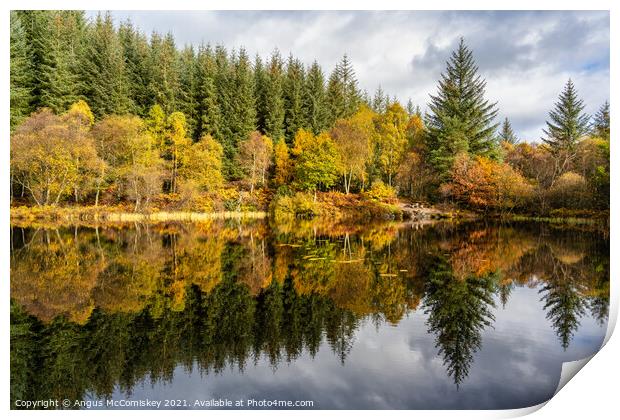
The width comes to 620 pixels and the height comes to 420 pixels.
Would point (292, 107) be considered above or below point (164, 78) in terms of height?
below

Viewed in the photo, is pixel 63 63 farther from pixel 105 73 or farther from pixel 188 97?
pixel 188 97

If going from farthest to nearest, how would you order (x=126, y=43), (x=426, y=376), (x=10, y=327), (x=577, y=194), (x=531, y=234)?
(x=126, y=43), (x=531, y=234), (x=577, y=194), (x=10, y=327), (x=426, y=376)

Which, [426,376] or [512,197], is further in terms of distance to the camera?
[512,197]

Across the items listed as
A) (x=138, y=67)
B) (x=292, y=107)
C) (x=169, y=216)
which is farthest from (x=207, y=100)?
(x=169, y=216)

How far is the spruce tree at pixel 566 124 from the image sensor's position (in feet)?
23.7

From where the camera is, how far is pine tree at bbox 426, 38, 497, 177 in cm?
1892

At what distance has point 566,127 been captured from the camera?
9266mm

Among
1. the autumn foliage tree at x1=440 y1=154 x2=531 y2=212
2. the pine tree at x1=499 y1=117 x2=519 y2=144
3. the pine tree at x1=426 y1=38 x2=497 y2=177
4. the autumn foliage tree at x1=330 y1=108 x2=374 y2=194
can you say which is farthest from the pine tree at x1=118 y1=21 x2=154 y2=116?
the pine tree at x1=499 y1=117 x2=519 y2=144

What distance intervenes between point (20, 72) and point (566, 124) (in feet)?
36.6

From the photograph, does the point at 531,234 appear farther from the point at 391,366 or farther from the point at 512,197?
the point at 391,366

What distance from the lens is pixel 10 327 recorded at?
4.62 m
